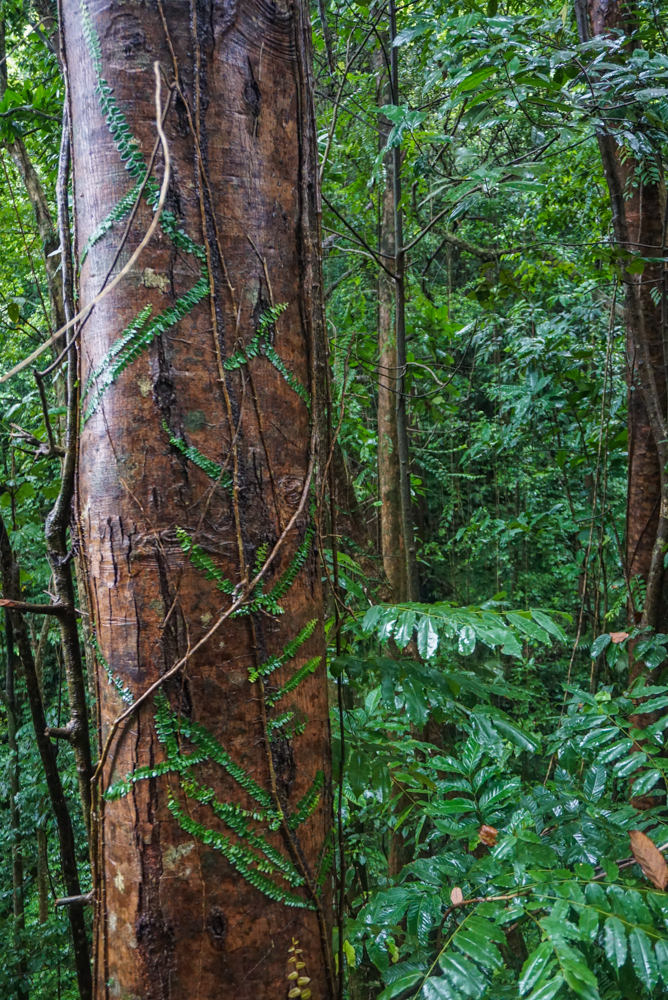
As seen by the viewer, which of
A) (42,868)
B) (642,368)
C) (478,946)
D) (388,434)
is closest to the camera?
(478,946)

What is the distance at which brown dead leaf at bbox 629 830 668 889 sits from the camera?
1.07 meters

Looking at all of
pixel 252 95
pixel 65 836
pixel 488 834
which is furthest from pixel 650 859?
pixel 252 95

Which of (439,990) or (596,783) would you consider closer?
(439,990)

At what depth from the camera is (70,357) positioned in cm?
102

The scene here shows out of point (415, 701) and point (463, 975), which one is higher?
point (415, 701)

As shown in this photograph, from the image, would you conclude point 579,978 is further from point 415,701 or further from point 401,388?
point 401,388

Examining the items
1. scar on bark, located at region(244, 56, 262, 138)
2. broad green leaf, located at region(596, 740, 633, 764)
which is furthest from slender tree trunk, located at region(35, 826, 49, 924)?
scar on bark, located at region(244, 56, 262, 138)

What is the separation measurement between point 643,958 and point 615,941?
41mm

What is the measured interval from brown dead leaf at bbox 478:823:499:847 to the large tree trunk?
1.14 ft

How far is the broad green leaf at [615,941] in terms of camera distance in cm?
91

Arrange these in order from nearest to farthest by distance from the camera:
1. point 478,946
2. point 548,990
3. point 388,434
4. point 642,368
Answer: point 548,990
point 478,946
point 642,368
point 388,434

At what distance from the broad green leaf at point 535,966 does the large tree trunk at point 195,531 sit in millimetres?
314

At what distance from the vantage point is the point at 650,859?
1.10 meters

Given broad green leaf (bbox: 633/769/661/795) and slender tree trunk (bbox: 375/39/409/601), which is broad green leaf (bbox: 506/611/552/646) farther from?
slender tree trunk (bbox: 375/39/409/601)
